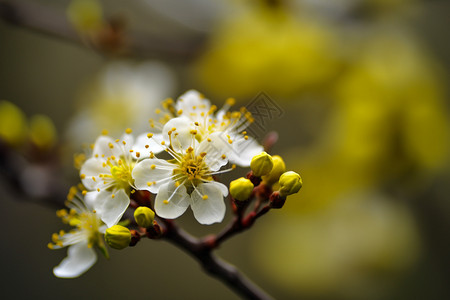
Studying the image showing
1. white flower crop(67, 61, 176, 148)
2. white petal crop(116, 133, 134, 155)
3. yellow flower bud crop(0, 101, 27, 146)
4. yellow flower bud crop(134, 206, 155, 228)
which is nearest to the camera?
yellow flower bud crop(134, 206, 155, 228)

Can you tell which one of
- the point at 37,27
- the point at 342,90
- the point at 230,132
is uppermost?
the point at 342,90

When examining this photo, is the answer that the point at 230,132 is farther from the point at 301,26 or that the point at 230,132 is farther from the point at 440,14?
the point at 440,14

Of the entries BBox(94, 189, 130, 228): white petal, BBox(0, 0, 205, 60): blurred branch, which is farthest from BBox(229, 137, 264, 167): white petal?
BBox(0, 0, 205, 60): blurred branch

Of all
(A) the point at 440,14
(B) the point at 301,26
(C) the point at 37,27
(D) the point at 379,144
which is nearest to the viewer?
(C) the point at 37,27

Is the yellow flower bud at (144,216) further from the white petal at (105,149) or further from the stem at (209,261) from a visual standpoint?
the white petal at (105,149)

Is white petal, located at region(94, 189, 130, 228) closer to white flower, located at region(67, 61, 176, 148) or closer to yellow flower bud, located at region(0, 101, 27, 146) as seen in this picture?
yellow flower bud, located at region(0, 101, 27, 146)

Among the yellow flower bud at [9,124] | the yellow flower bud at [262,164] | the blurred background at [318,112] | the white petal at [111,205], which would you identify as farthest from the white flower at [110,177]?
the yellow flower bud at [9,124]

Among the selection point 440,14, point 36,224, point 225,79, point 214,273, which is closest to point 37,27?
point 225,79
